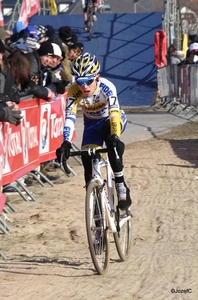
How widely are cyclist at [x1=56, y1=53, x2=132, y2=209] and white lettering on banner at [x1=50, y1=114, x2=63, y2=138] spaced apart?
424 cm

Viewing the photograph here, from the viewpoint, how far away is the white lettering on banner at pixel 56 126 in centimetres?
1141

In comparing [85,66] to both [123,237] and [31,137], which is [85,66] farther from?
[31,137]

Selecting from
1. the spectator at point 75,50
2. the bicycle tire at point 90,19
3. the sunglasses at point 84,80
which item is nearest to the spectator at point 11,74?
the sunglasses at point 84,80

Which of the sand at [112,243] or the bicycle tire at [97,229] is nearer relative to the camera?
the sand at [112,243]

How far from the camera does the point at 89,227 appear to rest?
6.28 m

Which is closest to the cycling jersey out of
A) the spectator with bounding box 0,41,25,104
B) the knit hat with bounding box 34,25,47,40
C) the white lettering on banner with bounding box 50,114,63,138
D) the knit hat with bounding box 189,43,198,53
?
the spectator with bounding box 0,41,25,104

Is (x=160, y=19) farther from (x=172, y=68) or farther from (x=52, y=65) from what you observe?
(x=52, y=65)

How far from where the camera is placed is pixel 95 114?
707 cm

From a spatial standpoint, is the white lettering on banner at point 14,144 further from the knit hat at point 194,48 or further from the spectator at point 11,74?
the knit hat at point 194,48

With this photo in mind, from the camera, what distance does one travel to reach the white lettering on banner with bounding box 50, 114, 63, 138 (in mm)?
11406

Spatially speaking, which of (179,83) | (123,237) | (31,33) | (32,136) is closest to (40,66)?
(32,136)

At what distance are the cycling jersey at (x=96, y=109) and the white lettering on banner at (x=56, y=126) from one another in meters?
4.27

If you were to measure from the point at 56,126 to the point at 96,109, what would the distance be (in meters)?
4.73

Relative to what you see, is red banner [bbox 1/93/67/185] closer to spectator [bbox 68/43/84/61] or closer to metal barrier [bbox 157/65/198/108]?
spectator [bbox 68/43/84/61]
